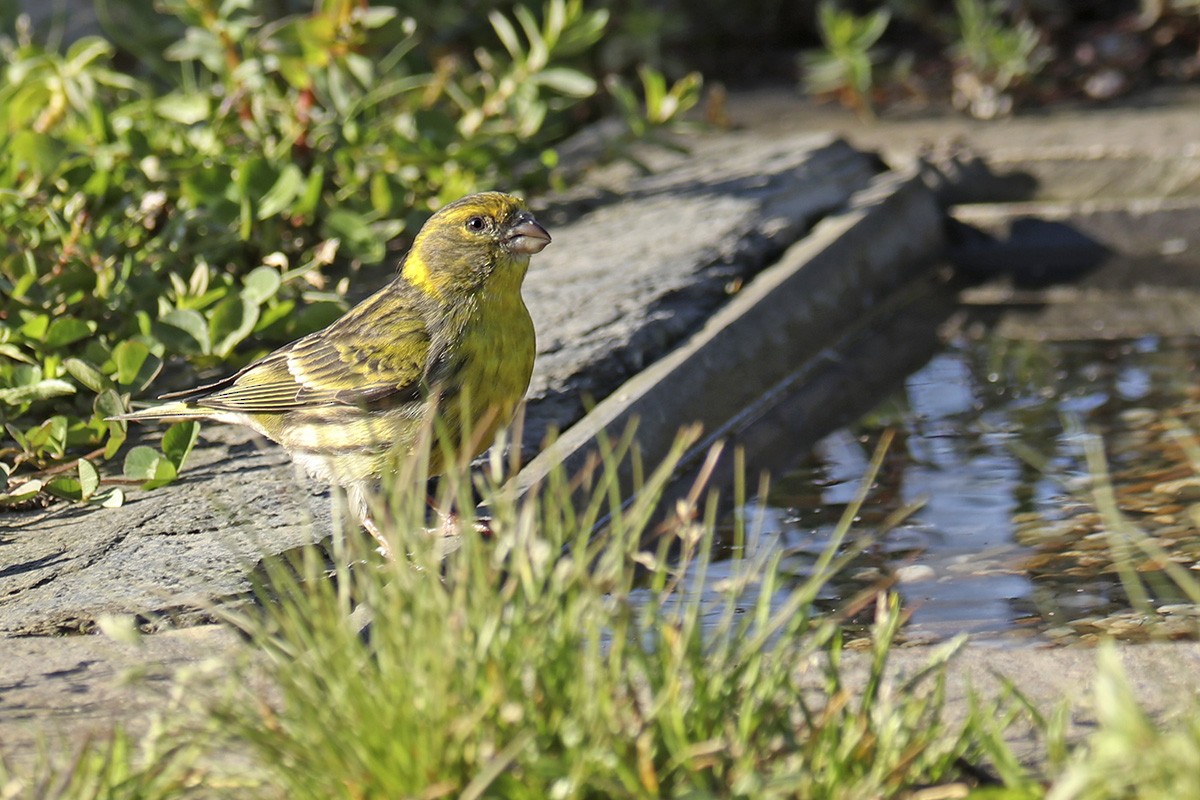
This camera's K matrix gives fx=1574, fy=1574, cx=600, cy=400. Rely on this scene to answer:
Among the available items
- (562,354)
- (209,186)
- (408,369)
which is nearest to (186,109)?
(209,186)

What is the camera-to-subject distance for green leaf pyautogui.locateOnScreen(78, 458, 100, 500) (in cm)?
380

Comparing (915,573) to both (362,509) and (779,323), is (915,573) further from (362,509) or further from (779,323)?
(779,323)

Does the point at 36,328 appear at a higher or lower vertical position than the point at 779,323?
higher

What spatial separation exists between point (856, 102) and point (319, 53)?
3053 millimetres

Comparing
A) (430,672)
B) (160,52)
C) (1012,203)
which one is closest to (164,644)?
(430,672)

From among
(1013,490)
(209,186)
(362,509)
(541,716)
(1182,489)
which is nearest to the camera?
(541,716)

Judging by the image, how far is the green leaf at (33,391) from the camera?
415 cm

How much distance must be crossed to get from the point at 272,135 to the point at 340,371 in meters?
2.44

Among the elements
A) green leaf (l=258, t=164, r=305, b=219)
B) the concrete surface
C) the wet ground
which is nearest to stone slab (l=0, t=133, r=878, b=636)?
the concrete surface

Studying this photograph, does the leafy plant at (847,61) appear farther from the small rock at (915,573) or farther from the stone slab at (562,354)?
the small rock at (915,573)

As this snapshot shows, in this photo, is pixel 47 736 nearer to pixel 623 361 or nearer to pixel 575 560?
pixel 575 560

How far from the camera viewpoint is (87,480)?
150 inches

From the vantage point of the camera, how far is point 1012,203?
694 cm

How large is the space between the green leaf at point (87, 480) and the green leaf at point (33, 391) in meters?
0.39
